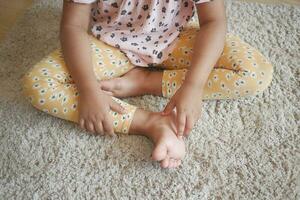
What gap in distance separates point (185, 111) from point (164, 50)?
179mm

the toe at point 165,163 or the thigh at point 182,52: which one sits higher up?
the thigh at point 182,52

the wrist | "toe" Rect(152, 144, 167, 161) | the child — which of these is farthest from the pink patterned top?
"toe" Rect(152, 144, 167, 161)

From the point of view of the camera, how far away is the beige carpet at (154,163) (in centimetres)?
74

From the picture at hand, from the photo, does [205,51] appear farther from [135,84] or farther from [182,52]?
[135,84]

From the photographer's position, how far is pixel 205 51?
808 mm

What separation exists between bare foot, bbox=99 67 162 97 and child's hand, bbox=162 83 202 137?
97mm

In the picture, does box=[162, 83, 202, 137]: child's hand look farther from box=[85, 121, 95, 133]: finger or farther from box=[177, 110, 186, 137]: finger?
box=[85, 121, 95, 133]: finger

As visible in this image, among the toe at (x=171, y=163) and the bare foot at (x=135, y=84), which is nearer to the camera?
the toe at (x=171, y=163)

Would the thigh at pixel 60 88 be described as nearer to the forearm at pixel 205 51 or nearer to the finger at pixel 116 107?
the finger at pixel 116 107

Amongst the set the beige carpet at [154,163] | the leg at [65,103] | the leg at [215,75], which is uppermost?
the leg at [215,75]

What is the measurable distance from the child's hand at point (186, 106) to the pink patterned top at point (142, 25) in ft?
0.41

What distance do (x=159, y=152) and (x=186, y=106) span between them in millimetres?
107

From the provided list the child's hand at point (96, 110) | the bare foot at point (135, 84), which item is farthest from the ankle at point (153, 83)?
the child's hand at point (96, 110)

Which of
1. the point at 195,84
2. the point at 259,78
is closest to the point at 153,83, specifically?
the point at 195,84
